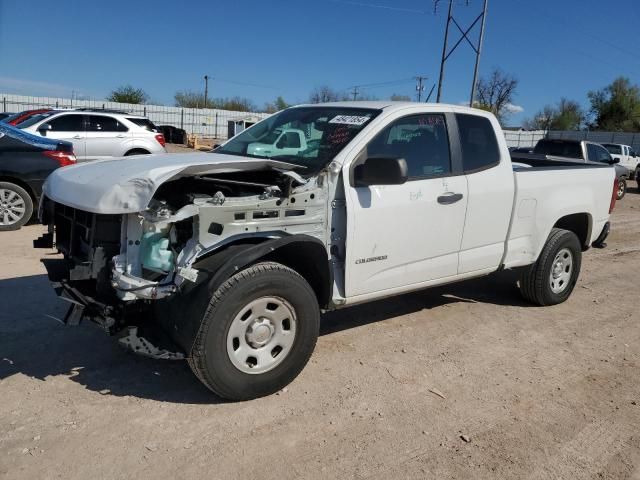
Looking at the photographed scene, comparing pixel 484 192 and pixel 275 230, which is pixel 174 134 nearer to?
pixel 484 192

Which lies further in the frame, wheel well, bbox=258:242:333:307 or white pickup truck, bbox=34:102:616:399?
wheel well, bbox=258:242:333:307

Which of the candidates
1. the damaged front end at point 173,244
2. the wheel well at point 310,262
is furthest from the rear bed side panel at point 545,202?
the damaged front end at point 173,244

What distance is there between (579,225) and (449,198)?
8.15ft

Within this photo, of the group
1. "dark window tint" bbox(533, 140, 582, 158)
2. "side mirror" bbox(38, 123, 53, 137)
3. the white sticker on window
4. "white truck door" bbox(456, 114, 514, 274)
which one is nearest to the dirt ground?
"white truck door" bbox(456, 114, 514, 274)

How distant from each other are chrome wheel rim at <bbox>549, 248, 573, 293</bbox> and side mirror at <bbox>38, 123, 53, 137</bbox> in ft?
39.4

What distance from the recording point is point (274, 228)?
11.0 feet

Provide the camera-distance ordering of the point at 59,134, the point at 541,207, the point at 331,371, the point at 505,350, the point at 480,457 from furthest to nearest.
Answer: the point at 59,134 < the point at 541,207 < the point at 505,350 < the point at 331,371 < the point at 480,457

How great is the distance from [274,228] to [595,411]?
2.46 meters

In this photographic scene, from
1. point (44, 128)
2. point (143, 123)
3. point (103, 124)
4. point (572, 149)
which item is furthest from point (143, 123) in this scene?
point (572, 149)

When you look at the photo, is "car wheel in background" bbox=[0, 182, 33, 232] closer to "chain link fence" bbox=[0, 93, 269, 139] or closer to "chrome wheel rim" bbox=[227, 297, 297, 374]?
"chrome wheel rim" bbox=[227, 297, 297, 374]

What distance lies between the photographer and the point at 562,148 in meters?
14.4

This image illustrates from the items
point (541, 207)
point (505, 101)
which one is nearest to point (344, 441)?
point (541, 207)

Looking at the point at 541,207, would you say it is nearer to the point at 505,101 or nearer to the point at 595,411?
the point at 595,411

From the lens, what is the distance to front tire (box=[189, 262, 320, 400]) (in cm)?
307
